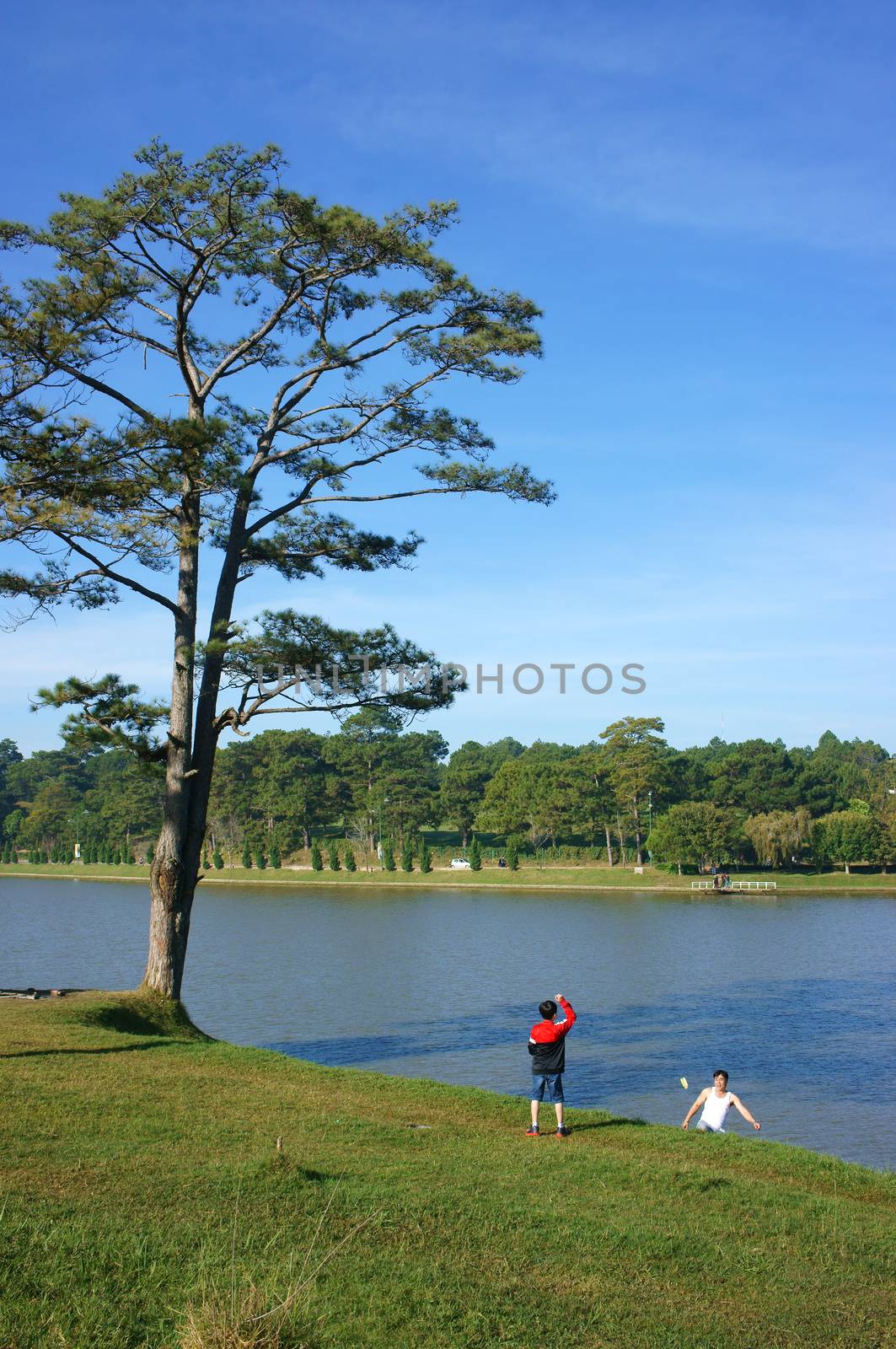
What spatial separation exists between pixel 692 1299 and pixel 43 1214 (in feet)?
10.0

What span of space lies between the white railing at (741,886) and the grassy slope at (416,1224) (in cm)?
4625

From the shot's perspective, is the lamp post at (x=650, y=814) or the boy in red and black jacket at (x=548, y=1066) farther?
the lamp post at (x=650, y=814)

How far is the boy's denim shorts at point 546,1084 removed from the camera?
29.5 ft

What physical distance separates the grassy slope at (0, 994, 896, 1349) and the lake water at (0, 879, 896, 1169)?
210 centimetres

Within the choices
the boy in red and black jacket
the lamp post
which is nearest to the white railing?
the lamp post

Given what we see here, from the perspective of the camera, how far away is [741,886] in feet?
175

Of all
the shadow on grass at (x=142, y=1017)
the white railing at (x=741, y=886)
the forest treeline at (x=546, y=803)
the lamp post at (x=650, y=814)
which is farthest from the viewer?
the lamp post at (x=650, y=814)

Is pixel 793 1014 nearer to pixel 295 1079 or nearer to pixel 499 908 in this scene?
pixel 295 1079

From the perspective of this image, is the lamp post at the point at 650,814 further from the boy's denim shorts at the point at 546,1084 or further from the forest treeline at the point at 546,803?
the boy's denim shorts at the point at 546,1084

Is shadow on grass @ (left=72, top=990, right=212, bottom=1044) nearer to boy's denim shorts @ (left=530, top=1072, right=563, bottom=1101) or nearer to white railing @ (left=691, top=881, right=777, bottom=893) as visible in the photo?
boy's denim shorts @ (left=530, top=1072, right=563, bottom=1101)

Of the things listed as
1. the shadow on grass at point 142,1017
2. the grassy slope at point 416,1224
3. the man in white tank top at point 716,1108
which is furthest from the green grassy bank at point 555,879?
the grassy slope at point 416,1224

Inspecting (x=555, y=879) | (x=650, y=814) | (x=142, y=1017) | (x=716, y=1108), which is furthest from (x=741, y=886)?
(x=716, y=1108)

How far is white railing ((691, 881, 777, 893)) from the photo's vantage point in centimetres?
5331

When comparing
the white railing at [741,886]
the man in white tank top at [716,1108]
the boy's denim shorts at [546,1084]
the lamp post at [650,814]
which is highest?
the lamp post at [650,814]
